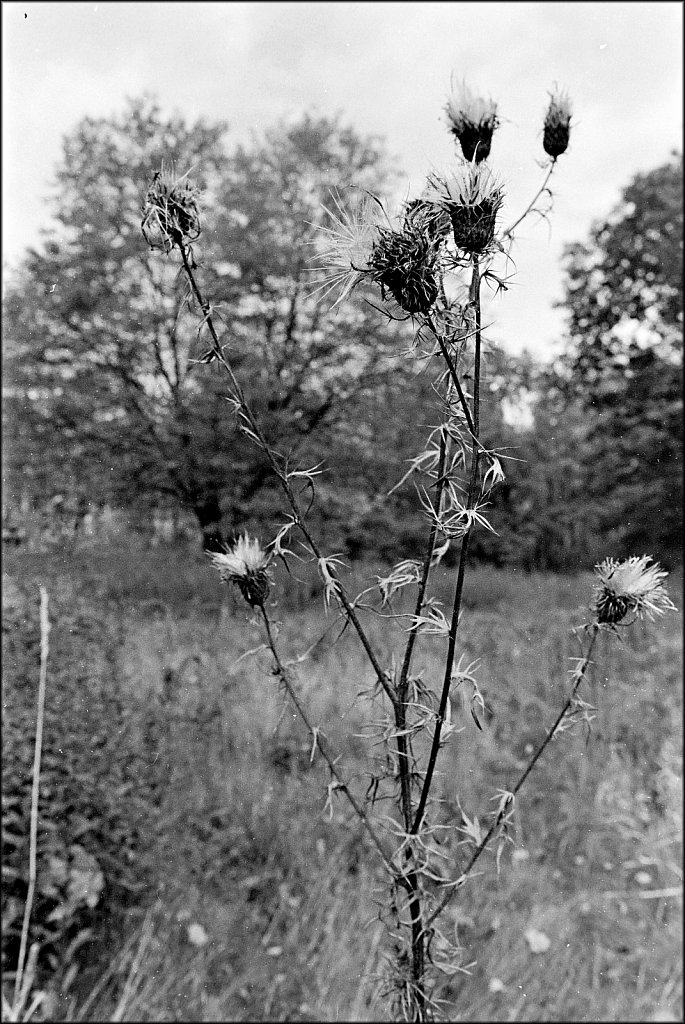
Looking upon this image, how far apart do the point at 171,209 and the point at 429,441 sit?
0.17 m

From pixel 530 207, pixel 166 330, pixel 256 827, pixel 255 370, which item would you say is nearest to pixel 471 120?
pixel 530 207

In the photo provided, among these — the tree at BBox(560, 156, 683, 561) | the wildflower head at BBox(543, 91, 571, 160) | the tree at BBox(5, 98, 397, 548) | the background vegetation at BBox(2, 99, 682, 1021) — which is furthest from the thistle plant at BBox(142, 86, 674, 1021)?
the tree at BBox(5, 98, 397, 548)

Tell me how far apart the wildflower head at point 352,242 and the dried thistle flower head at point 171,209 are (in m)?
0.06

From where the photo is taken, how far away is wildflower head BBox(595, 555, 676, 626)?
0.41m

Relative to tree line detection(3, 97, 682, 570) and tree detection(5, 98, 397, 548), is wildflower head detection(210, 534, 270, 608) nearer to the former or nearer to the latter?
tree line detection(3, 97, 682, 570)

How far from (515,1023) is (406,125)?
1713 mm

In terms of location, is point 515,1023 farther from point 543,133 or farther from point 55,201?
point 55,201

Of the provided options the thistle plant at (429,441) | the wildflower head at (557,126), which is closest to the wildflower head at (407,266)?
the thistle plant at (429,441)

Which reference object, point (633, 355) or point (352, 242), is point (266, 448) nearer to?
point (352, 242)

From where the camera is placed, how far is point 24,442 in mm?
2891

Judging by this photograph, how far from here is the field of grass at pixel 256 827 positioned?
5.44 feet

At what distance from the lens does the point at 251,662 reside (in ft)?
7.64

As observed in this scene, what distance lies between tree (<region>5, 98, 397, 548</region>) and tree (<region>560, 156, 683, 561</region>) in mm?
678

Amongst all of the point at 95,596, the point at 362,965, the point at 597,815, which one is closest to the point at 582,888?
the point at 597,815
